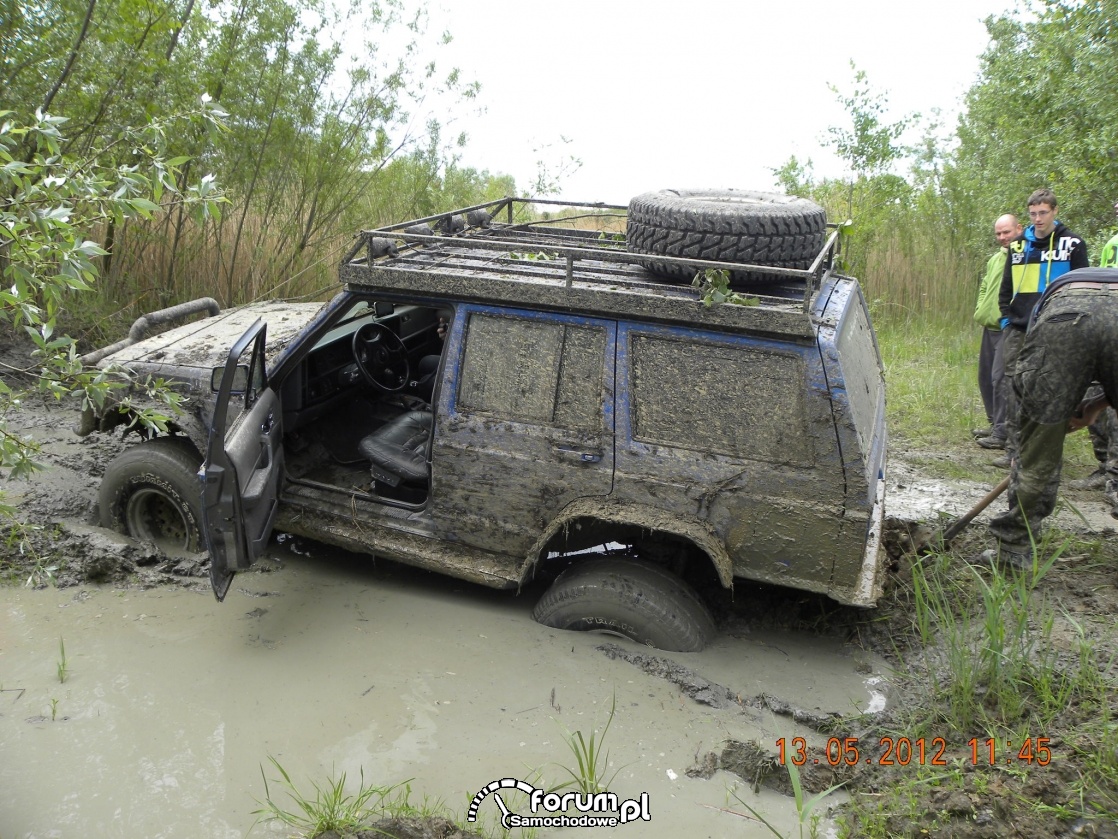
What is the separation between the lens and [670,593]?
3834 mm

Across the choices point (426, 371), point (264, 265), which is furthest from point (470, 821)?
Result: point (264, 265)

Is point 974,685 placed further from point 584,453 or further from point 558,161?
point 558,161

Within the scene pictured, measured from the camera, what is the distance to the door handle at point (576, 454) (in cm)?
377

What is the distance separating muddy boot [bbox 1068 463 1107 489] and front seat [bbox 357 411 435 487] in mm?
4325

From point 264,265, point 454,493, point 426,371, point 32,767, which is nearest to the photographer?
point 32,767

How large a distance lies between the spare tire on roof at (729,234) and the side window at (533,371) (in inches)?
19.6

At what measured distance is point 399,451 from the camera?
446cm

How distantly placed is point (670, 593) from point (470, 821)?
134 cm

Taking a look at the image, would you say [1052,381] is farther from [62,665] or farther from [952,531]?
[62,665]

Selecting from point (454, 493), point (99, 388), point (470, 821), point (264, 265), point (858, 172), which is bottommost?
point (470, 821)

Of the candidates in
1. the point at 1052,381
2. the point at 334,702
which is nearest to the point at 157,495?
the point at 334,702

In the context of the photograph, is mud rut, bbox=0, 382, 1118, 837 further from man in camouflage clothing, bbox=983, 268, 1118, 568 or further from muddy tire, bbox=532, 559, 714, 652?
man in camouflage clothing, bbox=983, 268, 1118, 568

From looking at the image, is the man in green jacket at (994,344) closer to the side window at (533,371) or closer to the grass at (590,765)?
the side window at (533,371)

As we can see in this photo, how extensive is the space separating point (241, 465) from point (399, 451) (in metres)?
0.90
